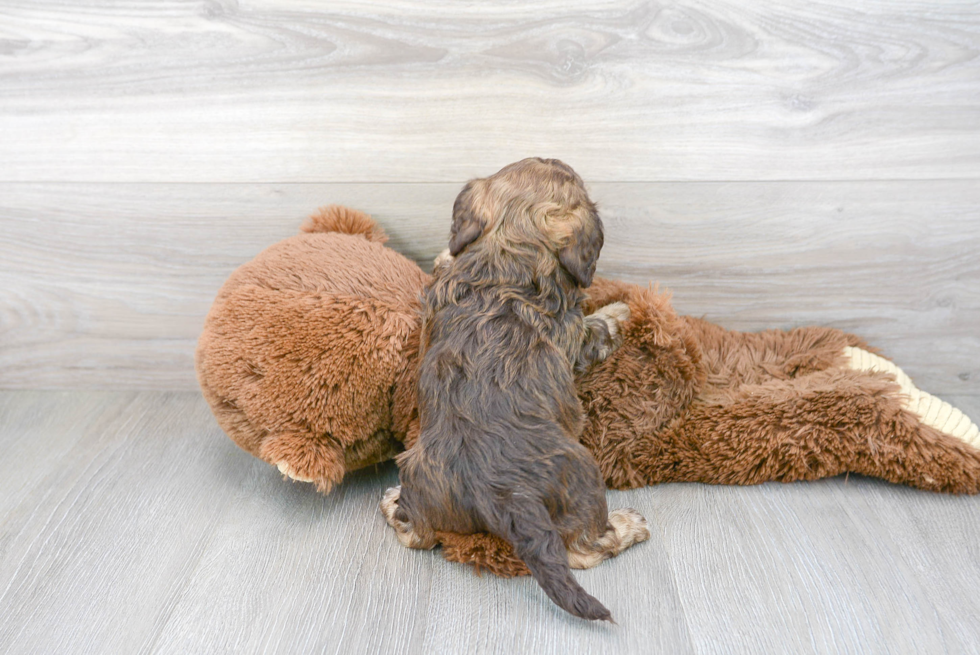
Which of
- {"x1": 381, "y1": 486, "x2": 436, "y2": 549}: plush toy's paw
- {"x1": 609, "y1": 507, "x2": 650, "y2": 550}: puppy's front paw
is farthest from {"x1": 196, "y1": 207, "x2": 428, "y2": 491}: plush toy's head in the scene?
{"x1": 609, "y1": 507, "x2": 650, "y2": 550}: puppy's front paw

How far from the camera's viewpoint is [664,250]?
227 cm

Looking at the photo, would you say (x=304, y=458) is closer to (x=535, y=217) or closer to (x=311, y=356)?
(x=311, y=356)

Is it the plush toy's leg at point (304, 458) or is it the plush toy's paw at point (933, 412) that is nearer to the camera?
the plush toy's leg at point (304, 458)

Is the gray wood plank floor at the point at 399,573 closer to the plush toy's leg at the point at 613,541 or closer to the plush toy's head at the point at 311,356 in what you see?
the plush toy's leg at the point at 613,541

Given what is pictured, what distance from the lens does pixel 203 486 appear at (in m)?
2.07

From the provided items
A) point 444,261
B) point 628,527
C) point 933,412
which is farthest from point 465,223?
point 933,412

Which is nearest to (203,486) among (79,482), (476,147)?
(79,482)

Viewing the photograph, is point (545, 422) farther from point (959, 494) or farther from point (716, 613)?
point (959, 494)

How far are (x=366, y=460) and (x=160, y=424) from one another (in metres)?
0.84

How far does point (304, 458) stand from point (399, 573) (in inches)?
15.0

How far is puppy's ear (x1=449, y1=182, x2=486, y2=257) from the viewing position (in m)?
1.79

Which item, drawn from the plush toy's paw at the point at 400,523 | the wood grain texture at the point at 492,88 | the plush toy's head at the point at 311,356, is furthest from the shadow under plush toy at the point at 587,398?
the wood grain texture at the point at 492,88

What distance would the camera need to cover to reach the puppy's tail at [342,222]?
216 cm

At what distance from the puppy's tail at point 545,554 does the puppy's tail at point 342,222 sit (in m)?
0.99
